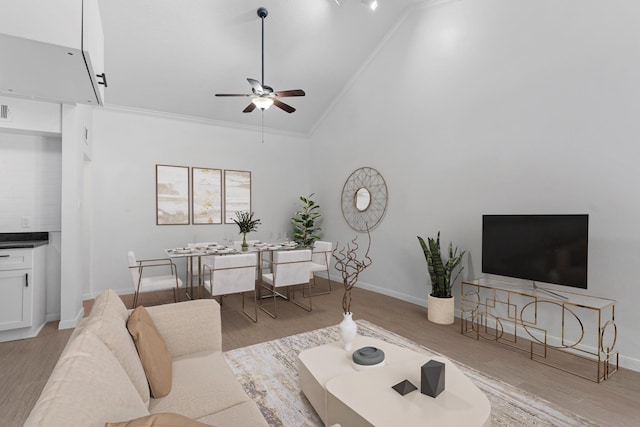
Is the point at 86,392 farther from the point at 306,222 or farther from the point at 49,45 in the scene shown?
the point at 306,222

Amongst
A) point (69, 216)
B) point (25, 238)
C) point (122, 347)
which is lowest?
point (122, 347)

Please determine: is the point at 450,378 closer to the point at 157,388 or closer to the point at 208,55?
the point at 157,388

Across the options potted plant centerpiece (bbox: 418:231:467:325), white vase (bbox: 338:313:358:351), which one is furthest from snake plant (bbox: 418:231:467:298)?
white vase (bbox: 338:313:358:351)

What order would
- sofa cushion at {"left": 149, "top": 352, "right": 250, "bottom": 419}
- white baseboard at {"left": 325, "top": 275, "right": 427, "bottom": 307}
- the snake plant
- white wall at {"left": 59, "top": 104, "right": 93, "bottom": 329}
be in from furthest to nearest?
white baseboard at {"left": 325, "top": 275, "right": 427, "bottom": 307}
the snake plant
white wall at {"left": 59, "top": 104, "right": 93, "bottom": 329}
sofa cushion at {"left": 149, "top": 352, "right": 250, "bottom": 419}

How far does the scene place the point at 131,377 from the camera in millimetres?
1270

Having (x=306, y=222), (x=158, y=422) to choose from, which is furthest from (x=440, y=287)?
(x=158, y=422)

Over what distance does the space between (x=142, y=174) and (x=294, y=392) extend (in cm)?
446

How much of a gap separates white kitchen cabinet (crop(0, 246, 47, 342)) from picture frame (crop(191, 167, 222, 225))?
8.15 feet

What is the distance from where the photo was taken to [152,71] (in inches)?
180

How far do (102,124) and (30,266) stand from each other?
8.57 feet

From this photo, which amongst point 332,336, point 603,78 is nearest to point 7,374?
point 332,336

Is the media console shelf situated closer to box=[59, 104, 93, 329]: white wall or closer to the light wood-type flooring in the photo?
the light wood-type flooring

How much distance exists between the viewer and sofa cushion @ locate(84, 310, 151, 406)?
1.23 metres

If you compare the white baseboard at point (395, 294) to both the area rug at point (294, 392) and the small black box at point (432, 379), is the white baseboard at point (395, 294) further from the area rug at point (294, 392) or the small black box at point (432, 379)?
the small black box at point (432, 379)
